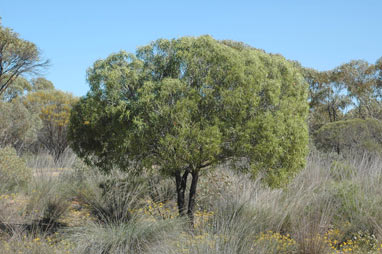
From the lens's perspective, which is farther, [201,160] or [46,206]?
[46,206]

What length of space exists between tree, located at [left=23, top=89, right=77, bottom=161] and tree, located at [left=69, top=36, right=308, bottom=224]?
1748 centimetres

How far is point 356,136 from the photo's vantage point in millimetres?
13852

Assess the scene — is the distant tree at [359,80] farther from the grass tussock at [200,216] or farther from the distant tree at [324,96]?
the grass tussock at [200,216]

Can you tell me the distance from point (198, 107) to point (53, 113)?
61.6ft

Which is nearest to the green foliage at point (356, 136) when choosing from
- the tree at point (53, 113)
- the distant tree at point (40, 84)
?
the tree at point (53, 113)

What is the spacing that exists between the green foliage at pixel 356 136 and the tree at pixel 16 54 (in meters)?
12.1

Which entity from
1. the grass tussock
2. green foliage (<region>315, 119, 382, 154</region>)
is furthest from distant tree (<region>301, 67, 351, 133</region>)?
the grass tussock

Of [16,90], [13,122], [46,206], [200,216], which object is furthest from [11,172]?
[16,90]

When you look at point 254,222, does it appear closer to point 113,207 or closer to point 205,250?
point 205,250

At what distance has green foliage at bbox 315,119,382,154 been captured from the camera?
1352 centimetres

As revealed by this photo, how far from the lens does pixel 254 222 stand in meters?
6.14

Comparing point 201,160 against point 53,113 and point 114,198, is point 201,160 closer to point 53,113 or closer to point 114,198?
point 114,198

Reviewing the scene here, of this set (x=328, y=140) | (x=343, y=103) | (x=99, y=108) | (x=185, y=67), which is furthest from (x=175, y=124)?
(x=343, y=103)

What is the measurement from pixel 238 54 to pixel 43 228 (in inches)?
188
